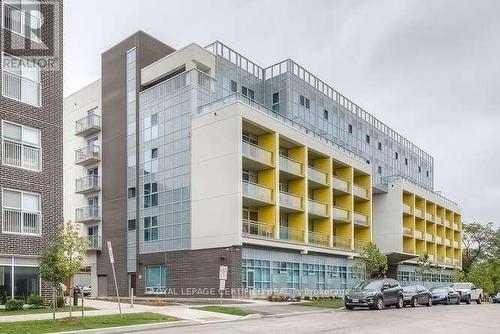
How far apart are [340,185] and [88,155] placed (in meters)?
22.4

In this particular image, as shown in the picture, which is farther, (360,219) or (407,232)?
(407,232)

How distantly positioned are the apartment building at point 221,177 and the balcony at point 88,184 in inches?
35.9

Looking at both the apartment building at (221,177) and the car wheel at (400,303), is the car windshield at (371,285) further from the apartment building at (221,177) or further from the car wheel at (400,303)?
the apartment building at (221,177)

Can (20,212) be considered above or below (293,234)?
above

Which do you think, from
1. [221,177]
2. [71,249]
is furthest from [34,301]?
[221,177]

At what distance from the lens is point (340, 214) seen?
48719mm

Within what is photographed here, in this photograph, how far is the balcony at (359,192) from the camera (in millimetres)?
51900

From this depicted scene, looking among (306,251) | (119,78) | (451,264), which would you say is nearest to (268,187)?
(306,251)

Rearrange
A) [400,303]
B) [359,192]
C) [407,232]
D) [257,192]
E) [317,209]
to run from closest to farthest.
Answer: [400,303] < [257,192] < [317,209] < [359,192] < [407,232]

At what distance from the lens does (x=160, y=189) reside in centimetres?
4222

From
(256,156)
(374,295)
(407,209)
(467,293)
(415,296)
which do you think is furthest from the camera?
(407,209)

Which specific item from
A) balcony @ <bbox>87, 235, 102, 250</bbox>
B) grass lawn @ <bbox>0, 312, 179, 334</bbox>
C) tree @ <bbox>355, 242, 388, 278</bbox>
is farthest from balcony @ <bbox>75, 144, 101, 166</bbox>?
grass lawn @ <bbox>0, 312, 179, 334</bbox>

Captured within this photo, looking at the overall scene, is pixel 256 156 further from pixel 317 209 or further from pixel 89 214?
pixel 89 214

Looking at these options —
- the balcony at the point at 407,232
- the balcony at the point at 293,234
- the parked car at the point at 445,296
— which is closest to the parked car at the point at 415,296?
the parked car at the point at 445,296
